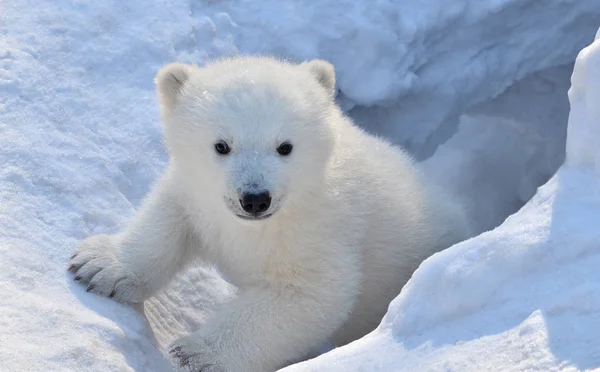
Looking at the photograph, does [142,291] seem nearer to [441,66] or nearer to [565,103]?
[441,66]

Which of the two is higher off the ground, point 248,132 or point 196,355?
point 248,132

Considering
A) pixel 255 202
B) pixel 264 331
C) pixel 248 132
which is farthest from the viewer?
pixel 264 331

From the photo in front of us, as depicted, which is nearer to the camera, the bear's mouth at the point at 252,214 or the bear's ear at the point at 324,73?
the bear's mouth at the point at 252,214

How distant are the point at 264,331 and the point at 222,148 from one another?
0.67 m

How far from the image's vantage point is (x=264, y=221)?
129 inches

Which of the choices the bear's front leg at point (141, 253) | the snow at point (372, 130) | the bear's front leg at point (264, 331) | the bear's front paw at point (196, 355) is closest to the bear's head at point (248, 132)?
the bear's front leg at point (141, 253)

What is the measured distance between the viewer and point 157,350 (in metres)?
3.36

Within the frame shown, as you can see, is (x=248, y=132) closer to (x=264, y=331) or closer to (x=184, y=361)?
(x=264, y=331)

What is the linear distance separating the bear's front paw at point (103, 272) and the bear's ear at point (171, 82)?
23.9 inches

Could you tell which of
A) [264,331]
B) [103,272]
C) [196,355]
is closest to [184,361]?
[196,355]

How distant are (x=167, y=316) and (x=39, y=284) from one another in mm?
771

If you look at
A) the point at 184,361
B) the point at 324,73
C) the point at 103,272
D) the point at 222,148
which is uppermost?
the point at 324,73

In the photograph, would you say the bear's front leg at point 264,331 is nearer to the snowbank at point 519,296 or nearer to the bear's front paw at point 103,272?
the bear's front paw at point 103,272

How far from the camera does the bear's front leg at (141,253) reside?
11.2 feet
